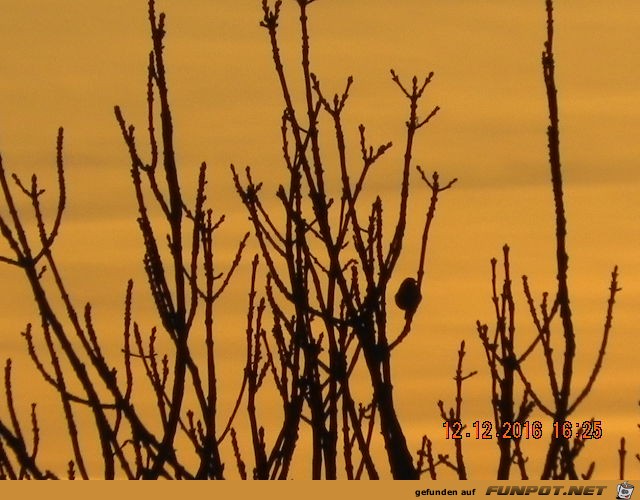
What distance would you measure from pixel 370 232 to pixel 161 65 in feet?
3.08

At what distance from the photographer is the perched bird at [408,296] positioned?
4.07 m

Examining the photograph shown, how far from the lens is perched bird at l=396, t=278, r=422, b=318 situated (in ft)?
13.3

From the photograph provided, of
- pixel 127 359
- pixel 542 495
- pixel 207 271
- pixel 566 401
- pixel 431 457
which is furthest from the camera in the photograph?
pixel 431 457

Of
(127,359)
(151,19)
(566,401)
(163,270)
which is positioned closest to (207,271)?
(163,270)

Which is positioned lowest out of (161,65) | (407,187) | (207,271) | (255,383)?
(255,383)

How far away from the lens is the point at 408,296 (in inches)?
161

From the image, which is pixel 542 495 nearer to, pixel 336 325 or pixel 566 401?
pixel 566 401

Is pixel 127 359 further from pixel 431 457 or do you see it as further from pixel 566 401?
pixel 566 401

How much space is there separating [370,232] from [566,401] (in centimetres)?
102

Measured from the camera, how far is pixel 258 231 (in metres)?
3.89

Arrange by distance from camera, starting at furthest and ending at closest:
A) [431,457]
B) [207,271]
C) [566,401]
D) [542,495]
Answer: [431,457] < [207,271] < [542,495] < [566,401]

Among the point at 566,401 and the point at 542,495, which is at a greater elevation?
the point at 566,401

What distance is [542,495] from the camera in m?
3.46

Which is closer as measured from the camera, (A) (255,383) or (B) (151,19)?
(B) (151,19)
